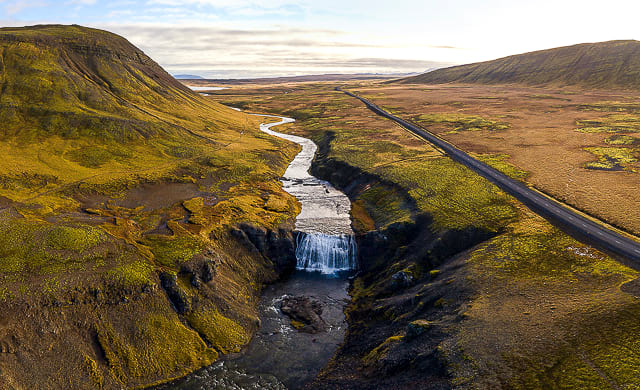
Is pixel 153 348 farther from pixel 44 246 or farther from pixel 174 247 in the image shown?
pixel 44 246

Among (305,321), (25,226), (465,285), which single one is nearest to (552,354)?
(465,285)

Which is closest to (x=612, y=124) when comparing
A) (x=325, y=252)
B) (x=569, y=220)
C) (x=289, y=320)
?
(x=569, y=220)

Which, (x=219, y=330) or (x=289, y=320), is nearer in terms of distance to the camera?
(x=219, y=330)

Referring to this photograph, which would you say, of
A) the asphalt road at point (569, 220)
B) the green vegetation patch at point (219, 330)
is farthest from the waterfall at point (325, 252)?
the asphalt road at point (569, 220)

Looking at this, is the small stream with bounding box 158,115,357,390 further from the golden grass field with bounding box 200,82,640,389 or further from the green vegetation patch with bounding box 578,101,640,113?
the green vegetation patch with bounding box 578,101,640,113

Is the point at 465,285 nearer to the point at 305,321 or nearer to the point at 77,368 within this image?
the point at 305,321

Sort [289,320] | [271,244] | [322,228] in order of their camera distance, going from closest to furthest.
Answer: [289,320], [271,244], [322,228]
